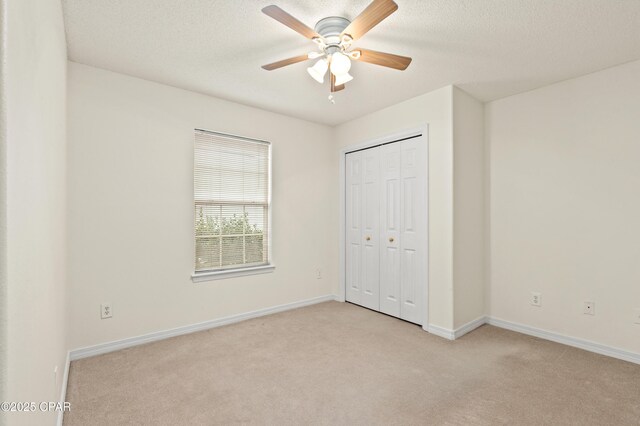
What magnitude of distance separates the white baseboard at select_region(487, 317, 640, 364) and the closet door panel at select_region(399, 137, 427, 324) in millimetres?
921

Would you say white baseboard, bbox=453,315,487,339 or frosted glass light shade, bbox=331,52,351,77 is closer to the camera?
frosted glass light shade, bbox=331,52,351,77

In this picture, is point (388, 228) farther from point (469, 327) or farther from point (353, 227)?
point (469, 327)

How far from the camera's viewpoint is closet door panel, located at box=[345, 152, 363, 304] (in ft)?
14.1

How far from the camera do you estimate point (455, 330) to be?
10.4ft

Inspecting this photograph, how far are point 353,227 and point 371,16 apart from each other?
292 cm

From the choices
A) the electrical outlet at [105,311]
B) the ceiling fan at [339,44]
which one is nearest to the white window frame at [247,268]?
the electrical outlet at [105,311]

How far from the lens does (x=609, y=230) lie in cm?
283

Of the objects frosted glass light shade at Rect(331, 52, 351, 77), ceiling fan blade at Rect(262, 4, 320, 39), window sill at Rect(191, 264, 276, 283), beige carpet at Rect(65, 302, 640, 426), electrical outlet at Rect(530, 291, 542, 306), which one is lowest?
beige carpet at Rect(65, 302, 640, 426)

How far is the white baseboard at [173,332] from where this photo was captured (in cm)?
274

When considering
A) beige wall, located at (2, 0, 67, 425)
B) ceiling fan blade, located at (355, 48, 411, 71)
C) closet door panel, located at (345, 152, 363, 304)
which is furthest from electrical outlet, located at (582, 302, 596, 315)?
beige wall, located at (2, 0, 67, 425)

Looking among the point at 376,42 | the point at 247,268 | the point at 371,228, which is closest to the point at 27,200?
the point at 376,42

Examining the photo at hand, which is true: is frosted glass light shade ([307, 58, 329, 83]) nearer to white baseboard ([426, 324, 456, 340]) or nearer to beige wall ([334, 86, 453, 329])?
beige wall ([334, 86, 453, 329])

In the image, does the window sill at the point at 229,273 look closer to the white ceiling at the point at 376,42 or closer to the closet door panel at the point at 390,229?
the closet door panel at the point at 390,229

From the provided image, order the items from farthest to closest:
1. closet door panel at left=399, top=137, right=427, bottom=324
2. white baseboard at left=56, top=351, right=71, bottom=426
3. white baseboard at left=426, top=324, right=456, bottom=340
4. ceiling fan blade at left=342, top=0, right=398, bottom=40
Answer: closet door panel at left=399, top=137, right=427, bottom=324 < white baseboard at left=426, top=324, right=456, bottom=340 < white baseboard at left=56, top=351, right=71, bottom=426 < ceiling fan blade at left=342, top=0, right=398, bottom=40
